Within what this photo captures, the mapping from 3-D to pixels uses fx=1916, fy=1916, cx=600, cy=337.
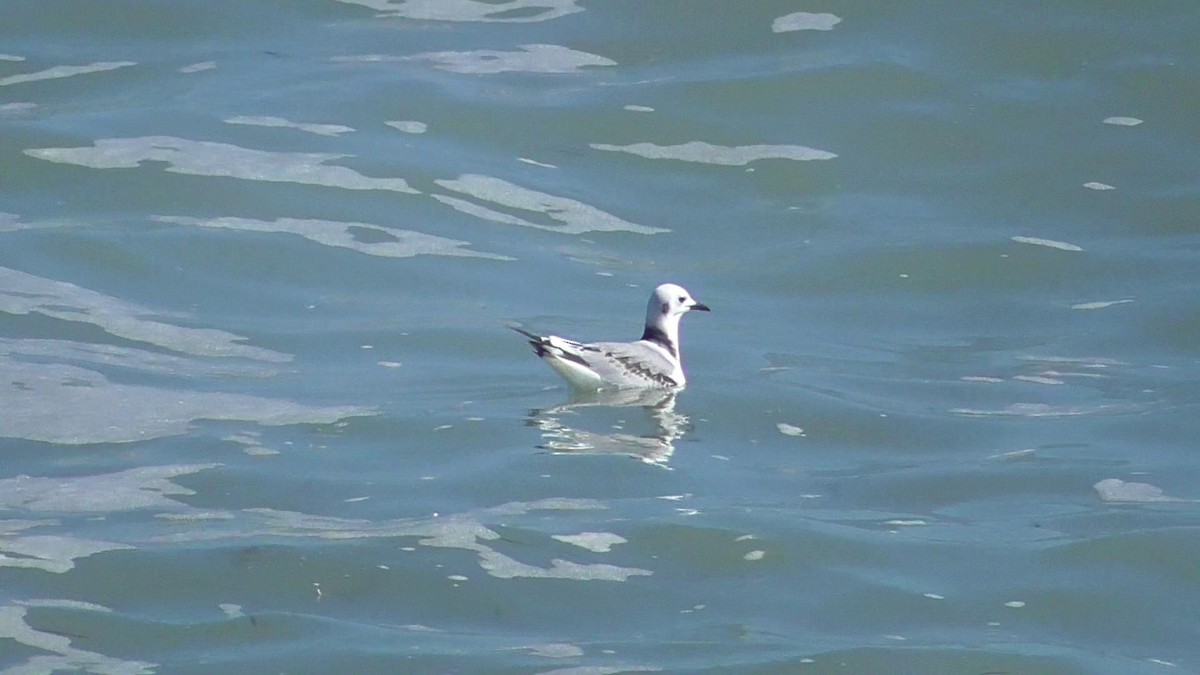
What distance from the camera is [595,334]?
1412 cm

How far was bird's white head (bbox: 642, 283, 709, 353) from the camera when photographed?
1327 centimetres

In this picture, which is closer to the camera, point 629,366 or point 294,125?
point 629,366

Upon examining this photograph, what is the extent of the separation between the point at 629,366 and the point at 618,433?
1020 mm

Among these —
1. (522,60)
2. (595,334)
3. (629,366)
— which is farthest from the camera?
(522,60)

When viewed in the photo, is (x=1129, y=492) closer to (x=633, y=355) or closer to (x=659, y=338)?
(x=633, y=355)

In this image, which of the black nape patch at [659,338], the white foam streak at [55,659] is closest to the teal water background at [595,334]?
the white foam streak at [55,659]

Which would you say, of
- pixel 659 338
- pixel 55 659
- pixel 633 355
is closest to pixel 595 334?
pixel 659 338

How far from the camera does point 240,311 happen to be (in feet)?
47.1

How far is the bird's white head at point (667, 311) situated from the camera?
522 inches

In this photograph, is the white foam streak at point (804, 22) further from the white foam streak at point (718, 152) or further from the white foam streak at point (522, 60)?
the white foam streak at point (718, 152)

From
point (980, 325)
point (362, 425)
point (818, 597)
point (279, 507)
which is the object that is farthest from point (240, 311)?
point (818, 597)

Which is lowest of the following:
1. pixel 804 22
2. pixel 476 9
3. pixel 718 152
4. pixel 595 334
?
pixel 595 334

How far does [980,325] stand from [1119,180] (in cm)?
392

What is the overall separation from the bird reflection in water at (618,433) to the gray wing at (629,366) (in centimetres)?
7
